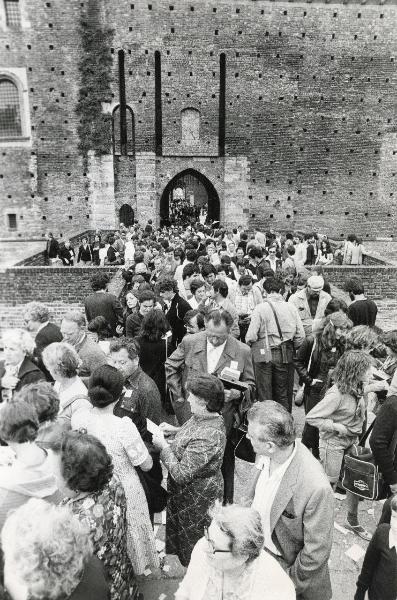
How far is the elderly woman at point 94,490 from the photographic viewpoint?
2480 millimetres

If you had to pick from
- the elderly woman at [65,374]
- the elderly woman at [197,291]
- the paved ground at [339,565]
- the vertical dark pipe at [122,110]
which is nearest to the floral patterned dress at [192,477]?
the paved ground at [339,565]

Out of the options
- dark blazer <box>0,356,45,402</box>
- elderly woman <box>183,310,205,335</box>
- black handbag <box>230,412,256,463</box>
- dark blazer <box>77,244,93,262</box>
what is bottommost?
dark blazer <box>77,244,93,262</box>

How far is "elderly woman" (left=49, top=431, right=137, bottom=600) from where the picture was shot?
2480 millimetres

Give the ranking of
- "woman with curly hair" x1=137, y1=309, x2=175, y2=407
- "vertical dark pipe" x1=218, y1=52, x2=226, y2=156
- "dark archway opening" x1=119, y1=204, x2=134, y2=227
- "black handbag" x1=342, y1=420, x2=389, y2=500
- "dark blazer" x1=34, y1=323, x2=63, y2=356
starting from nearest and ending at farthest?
"black handbag" x1=342, y1=420, x2=389, y2=500, "woman with curly hair" x1=137, y1=309, x2=175, y2=407, "dark blazer" x1=34, y1=323, x2=63, y2=356, "vertical dark pipe" x1=218, y1=52, x2=226, y2=156, "dark archway opening" x1=119, y1=204, x2=134, y2=227

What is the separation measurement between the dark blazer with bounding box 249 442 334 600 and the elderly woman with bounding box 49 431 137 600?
2.66 ft

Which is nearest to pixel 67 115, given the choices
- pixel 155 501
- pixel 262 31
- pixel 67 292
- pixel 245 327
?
pixel 262 31

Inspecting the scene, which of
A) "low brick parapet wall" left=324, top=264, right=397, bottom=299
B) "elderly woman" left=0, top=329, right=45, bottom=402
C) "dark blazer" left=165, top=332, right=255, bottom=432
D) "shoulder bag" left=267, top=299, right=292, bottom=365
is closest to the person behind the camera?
"elderly woman" left=0, top=329, right=45, bottom=402

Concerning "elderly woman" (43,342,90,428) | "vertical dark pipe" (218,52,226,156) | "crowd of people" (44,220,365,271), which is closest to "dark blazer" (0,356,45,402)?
"elderly woman" (43,342,90,428)

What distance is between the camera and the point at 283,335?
5.71 meters

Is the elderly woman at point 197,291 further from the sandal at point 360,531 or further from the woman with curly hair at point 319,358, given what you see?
the sandal at point 360,531

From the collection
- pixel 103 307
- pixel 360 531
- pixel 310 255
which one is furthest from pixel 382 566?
pixel 310 255

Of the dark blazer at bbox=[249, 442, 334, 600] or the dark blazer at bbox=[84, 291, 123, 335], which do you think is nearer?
the dark blazer at bbox=[249, 442, 334, 600]

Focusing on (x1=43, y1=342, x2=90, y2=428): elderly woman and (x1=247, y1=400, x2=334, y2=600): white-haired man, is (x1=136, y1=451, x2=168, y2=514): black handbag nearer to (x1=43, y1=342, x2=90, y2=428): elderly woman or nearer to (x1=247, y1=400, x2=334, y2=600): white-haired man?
(x1=43, y1=342, x2=90, y2=428): elderly woman

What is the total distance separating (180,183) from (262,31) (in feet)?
31.6
